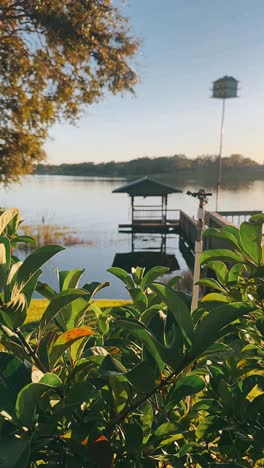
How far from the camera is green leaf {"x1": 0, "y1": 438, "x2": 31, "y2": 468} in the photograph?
2.43 feet

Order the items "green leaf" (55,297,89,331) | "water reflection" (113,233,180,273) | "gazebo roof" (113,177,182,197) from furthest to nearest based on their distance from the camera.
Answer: "gazebo roof" (113,177,182,197) → "water reflection" (113,233,180,273) → "green leaf" (55,297,89,331)

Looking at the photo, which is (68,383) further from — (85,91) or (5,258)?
(85,91)

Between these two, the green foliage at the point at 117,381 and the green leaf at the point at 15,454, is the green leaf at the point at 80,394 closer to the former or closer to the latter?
the green foliage at the point at 117,381

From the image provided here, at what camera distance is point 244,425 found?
3.76 feet

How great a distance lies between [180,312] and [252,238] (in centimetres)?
38

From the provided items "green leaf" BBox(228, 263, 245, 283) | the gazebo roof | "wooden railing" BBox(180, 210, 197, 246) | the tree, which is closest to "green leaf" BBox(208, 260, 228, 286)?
"green leaf" BBox(228, 263, 245, 283)

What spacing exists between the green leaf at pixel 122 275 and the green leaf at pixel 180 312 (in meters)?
0.70

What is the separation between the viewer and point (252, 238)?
1055mm

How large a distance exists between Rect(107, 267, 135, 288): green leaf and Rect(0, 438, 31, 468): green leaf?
2.60 ft

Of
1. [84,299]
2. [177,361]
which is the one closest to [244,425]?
[177,361]

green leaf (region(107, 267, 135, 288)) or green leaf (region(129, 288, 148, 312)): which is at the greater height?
green leaf (region(107, 267, 135, 288))

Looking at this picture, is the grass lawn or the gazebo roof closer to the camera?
the grass lawn

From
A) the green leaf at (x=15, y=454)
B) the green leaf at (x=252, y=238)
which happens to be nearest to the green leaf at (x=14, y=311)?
the green leaf at (x=15, y=454)

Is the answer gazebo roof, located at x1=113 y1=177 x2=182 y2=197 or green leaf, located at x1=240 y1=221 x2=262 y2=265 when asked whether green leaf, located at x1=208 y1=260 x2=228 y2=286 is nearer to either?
green leaf, located at x1=240 y1=221 x2=262 y2=265
